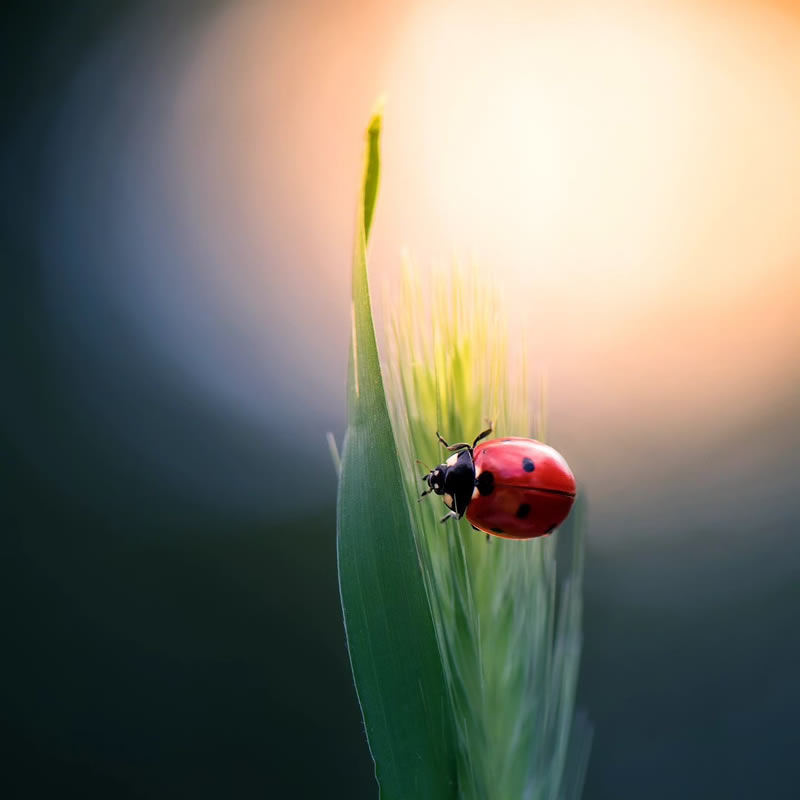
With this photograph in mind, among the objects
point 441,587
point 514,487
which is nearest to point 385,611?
point 441,587

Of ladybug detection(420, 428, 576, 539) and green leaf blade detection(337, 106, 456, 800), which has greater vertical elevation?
green leaf blade detection(337, 106, 456, 800)

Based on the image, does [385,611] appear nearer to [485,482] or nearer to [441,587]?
[441,587]

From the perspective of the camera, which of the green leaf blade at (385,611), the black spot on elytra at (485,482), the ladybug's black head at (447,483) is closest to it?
the green leaf blade at (385,611)

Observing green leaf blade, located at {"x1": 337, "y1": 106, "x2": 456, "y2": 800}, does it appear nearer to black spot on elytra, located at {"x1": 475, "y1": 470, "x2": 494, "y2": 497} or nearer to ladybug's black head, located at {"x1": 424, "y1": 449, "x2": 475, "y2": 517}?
ladybug's black head, located at {"x1": 424, "y1": 449, "x2": 475, "y2": 517}

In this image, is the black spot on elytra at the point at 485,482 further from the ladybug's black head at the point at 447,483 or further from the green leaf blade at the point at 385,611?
the green leaf blade at the point at 385,611

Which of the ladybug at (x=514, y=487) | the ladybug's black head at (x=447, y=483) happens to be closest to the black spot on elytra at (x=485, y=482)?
the ladybug at (x=514, y=487)

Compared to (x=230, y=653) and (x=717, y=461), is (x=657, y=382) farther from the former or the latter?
(x=230, y=653)

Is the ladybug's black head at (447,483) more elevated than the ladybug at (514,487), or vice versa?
the ladybug's black head at (447,483)

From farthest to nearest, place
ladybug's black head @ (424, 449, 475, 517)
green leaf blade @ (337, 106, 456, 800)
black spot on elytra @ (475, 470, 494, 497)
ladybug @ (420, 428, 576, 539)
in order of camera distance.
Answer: black spot on elytra @ (475, 470, 494, 497) < ladybug @ (420, 428, 576, 539) < ladybug's black head @ (424, 449, 475, 517) < green leaf blade @ (337, 106, 456, 800)

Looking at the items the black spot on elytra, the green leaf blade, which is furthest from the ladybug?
the green leaf blade
